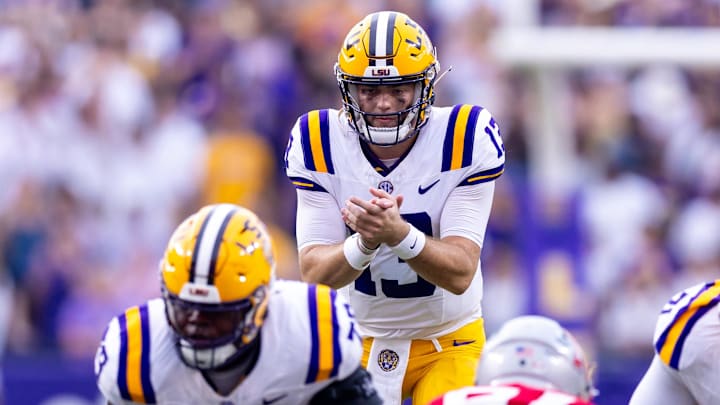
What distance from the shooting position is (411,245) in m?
5.00

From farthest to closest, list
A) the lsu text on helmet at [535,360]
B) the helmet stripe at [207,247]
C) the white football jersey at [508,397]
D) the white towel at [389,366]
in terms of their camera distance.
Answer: the white towel at [389,366], the helmet stripe at [207,247], the lsu text on helmet at [535,360], the white football jersey at [508,397]

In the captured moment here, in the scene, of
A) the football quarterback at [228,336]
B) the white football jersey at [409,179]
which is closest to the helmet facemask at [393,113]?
the white football jersey at [409,179]

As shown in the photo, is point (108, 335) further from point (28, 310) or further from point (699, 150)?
point (699, 150)

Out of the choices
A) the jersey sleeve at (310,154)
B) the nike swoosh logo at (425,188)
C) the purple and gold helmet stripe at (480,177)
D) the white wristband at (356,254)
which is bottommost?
the white wristband at (356,254)

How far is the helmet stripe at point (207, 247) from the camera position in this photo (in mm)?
4199

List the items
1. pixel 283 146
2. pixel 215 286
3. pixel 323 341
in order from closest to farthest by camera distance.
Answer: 1. pixel 215 286
2. pixel 323 341
3. pixel 283 146

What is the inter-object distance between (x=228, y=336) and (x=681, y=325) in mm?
1585

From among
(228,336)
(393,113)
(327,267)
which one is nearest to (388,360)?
(327,267)

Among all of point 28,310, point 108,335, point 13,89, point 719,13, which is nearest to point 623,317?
point 719,13

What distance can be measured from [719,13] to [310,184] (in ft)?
15.8

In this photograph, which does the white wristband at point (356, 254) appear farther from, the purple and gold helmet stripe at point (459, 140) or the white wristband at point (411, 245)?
the purple and gold helmet stripe at point (459, 140)

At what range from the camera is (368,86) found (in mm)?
5293

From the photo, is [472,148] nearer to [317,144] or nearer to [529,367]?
[317,144]

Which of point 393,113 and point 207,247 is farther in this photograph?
point 393,113
